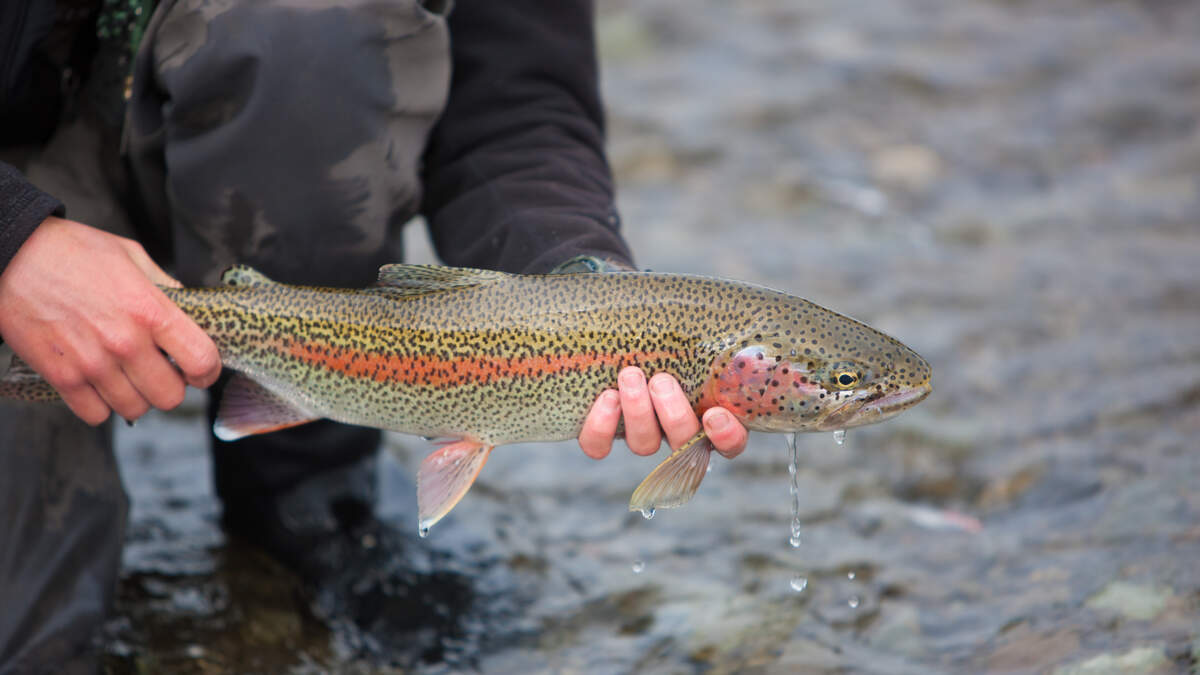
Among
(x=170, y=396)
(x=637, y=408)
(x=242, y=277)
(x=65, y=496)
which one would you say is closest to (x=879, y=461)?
(x=637, y=408)

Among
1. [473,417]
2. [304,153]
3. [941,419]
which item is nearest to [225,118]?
[304,153]

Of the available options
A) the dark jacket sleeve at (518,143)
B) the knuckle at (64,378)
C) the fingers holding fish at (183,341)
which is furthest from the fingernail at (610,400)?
the knuckle at (64,378)

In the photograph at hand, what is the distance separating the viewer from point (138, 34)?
10.5ft

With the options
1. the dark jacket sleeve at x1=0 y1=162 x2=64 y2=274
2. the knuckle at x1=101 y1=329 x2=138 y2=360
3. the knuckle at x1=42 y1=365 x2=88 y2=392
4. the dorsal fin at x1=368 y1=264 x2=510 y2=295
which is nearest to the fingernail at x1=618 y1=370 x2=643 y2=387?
the dorsal fin at x1=368 y1=264 x2=510 y2=295

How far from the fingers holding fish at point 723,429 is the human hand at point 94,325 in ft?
4.00

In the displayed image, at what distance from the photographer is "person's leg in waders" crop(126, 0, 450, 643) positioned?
302cm

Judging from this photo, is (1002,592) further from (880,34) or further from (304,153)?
(880,34)

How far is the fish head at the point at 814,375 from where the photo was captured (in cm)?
291

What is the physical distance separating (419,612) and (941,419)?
2.38 m

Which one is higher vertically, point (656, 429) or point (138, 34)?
point (138, 34)

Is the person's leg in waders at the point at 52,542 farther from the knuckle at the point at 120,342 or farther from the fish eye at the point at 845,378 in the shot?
the fish eye at the point at 845,378

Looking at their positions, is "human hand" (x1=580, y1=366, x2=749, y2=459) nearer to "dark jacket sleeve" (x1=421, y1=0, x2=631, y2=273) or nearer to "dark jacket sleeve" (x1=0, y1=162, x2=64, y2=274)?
"dark jacket sleeve" (x1=421, y1=0, x2=631, y2=273)

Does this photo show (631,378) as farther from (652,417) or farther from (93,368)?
(93,368)

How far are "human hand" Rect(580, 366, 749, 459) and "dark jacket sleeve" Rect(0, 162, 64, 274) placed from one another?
4.44 feet
